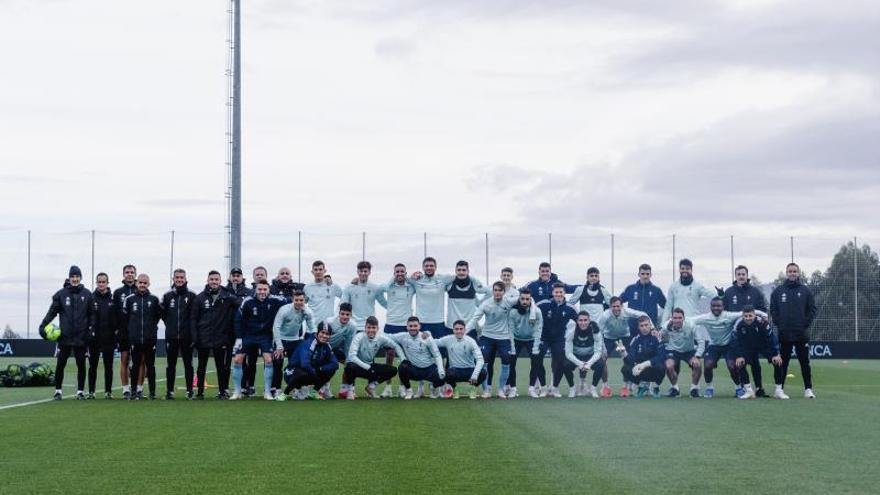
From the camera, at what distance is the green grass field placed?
8133 millimetres

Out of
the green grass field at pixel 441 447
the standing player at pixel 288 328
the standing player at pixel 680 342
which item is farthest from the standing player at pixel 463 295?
the standing player at pixel 680 342

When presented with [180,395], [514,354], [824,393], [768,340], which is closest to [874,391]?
[824,393]

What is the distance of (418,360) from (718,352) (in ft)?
14.6

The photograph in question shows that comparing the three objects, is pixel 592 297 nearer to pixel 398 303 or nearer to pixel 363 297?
pixel 398 303

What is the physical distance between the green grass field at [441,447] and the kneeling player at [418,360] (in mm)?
1274

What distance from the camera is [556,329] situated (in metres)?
18.3

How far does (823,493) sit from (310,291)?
11824 millimetres

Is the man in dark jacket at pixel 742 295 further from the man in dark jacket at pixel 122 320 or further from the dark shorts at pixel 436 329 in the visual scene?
the man in dark jacket at pixel 122 320

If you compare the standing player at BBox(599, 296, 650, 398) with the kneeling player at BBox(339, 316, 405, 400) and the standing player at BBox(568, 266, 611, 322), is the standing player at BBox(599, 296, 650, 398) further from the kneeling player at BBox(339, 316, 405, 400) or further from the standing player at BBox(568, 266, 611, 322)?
the kneeling player at BBox(339, 316, 405, 400)

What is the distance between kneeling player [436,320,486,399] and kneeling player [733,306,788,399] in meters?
3.75

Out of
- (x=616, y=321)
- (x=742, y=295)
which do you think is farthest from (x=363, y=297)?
(x=742, y=295)

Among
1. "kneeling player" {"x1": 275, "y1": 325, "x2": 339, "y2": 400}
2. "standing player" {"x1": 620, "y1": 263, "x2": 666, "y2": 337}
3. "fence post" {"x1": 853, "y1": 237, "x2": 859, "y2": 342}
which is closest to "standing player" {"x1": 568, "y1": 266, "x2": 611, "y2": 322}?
"standing player" {"x1": 620, "y1": 263, "x2": 666, "y2": 337}

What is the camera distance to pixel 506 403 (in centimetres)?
1614

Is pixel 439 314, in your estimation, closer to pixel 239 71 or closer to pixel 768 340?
pixel 768 340
